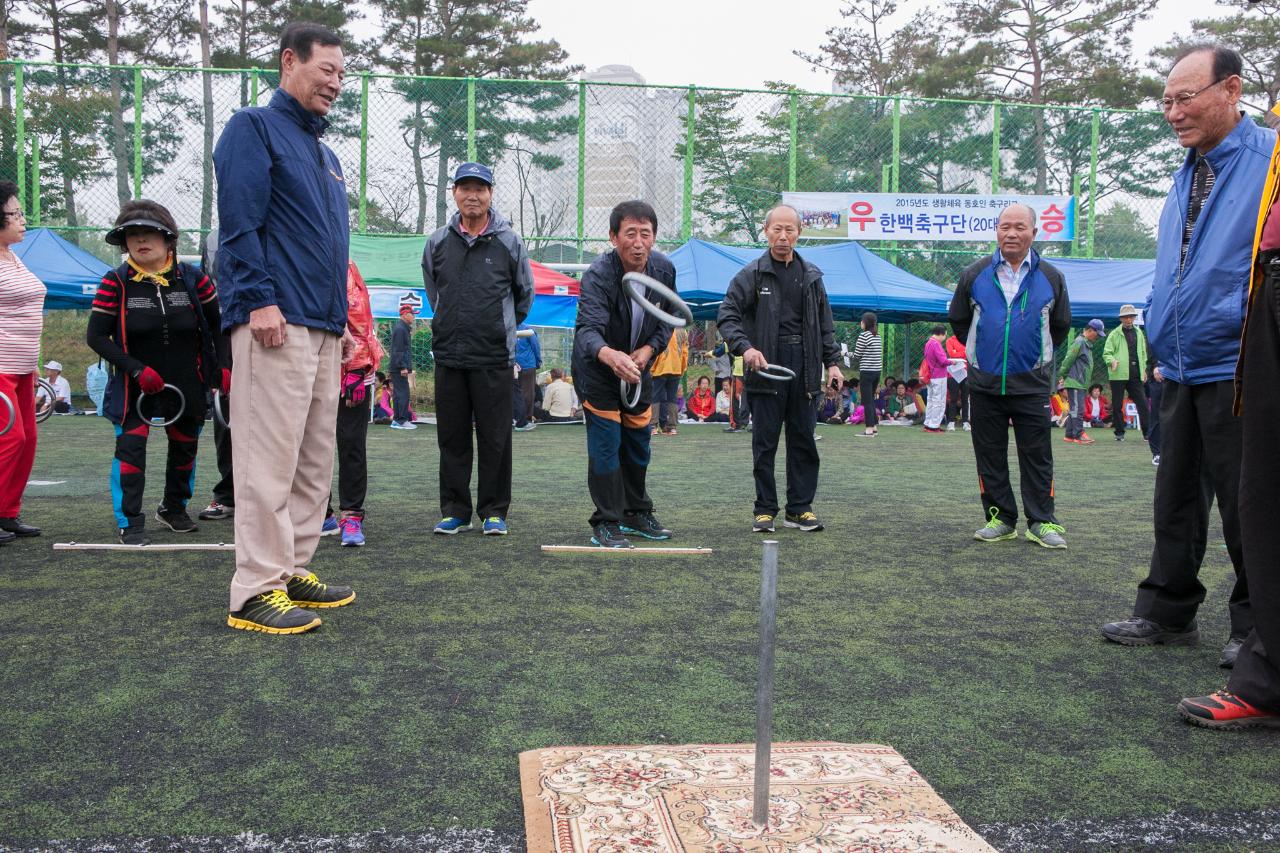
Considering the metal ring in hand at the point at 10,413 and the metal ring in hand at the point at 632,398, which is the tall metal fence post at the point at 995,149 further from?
the metal ring in hand at the point at 10,413

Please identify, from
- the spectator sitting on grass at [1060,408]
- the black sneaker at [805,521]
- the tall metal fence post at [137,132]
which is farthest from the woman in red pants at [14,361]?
the spectator sitting on grass at [1060,408]

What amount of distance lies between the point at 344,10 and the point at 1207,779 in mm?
29836

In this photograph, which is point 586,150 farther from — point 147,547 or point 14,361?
point 147,547

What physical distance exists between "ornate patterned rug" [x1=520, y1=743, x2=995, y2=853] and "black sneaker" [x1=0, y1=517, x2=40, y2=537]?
4320 mm

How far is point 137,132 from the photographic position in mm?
17781

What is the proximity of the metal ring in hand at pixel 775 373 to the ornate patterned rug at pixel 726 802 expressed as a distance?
3.54 meters

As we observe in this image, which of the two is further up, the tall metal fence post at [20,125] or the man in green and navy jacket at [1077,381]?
the tall metal fence post at [20,125]

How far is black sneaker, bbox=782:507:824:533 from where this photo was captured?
6.30 m

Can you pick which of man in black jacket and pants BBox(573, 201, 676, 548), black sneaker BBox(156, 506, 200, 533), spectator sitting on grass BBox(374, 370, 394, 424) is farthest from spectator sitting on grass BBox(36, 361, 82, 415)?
man in black jacket and pants BBox(573, 201, 676, 548)

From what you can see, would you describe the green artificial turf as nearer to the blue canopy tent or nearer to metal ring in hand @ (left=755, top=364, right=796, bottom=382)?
metal ring in hand @ (left=755, top=364, right=796, bottom=382)

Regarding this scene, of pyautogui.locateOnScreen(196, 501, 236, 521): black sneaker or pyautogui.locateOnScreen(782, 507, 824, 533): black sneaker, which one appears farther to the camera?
pyautogui.locateOnScreen(196, 501, 236, 521): black sneaker

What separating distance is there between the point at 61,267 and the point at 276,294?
14.2m

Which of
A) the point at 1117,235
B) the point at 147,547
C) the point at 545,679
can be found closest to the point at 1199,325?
the point at 545,679

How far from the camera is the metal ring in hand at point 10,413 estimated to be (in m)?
5.46
